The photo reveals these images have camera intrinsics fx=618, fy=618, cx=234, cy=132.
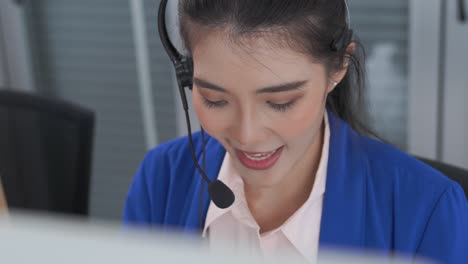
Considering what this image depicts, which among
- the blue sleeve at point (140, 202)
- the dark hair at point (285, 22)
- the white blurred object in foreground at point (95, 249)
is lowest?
the blue sleeve at point (140, 202)

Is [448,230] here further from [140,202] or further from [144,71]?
[144,71]

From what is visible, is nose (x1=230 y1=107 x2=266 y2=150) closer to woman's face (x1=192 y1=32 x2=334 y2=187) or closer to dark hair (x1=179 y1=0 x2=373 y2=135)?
woman's face (x1=192 y1=32 x2=334 y2=187)

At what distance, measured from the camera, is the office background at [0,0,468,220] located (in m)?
1.78

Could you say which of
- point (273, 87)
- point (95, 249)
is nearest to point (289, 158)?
point (273, 87)

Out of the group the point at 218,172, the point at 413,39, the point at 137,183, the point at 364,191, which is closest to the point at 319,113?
the point at 364,191

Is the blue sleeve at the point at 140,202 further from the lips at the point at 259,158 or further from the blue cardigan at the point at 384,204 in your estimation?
the lips at the point at 259,158

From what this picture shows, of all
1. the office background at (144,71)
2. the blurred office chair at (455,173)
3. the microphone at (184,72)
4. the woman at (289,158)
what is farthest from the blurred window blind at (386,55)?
the microphone at (184,72)

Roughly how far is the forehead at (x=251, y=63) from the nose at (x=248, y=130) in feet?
0.15

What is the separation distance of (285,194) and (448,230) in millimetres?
281

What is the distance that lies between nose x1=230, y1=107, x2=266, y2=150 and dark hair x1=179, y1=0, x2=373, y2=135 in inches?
4.2

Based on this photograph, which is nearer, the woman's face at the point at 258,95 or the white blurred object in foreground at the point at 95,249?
the white blurred object in foreground at the point at 95,249

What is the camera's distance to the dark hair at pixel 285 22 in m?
0.84

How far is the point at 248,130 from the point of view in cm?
84

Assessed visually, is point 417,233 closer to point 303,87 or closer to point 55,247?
point 303,87
